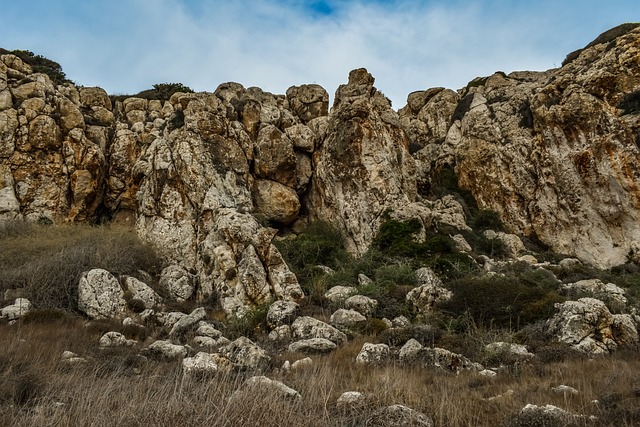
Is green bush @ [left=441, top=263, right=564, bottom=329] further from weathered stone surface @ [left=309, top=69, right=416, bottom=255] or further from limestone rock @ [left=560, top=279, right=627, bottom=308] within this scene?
weathered stone surface @ [left=309, top=69, right=416, bottom=255]

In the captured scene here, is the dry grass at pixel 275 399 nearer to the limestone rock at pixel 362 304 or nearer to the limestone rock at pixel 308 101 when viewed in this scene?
the limestone rock at pixel 362 304

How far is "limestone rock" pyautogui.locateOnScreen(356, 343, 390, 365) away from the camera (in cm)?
758

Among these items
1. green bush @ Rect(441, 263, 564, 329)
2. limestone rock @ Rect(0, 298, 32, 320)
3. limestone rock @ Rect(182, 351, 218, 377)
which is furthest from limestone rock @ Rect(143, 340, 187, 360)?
green bush @ Rect(441, 263, 564, 329)

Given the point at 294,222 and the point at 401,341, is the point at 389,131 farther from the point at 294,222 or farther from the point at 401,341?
the point at 401,341

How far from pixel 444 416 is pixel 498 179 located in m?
24.2

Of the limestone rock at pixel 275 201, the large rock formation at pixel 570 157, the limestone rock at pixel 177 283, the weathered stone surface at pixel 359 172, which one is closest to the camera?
the limestone rock at pixel 177 283

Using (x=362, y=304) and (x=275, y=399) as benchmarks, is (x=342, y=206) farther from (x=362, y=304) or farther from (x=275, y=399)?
(x=275, y=399)

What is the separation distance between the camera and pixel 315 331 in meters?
10.0

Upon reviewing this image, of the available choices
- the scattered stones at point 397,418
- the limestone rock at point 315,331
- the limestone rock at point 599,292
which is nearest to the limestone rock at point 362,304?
the limestone rock at point 315,331

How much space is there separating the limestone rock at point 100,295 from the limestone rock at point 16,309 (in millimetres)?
1509

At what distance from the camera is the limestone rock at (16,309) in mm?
11273

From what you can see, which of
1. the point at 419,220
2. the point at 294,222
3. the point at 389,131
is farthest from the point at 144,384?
the point at 389,131

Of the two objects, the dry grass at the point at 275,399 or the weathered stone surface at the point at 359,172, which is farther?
the weathered stone surface at the point at 359,172

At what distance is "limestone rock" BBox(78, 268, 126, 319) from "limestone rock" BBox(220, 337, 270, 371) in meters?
6.32
